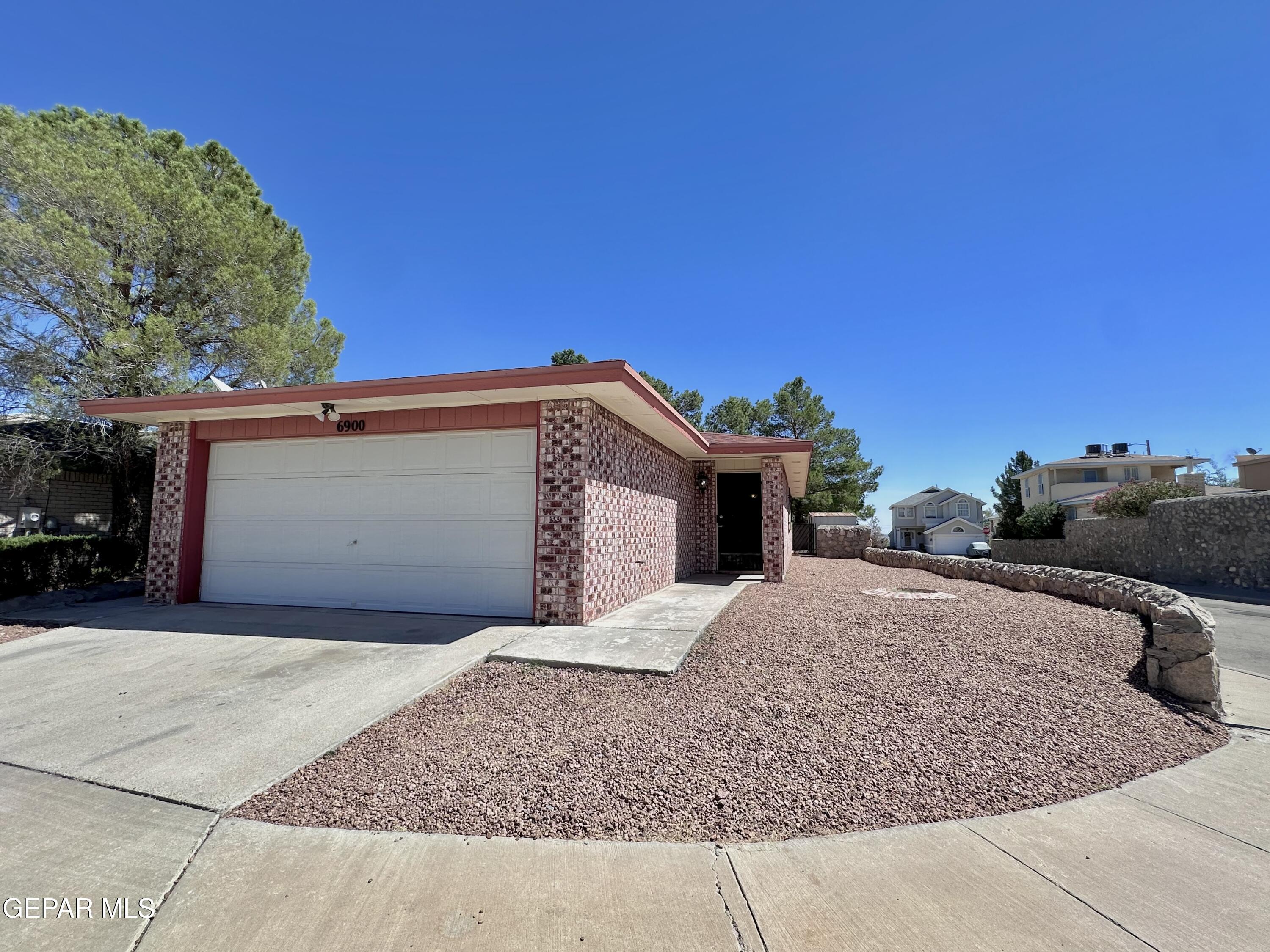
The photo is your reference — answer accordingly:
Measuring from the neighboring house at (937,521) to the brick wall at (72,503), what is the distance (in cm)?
4611

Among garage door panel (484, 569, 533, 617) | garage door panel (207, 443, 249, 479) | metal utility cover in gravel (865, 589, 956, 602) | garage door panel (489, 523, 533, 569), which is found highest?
garage door panel (207, 443, 249, 479)

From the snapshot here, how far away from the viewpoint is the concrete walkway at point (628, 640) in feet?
15.9

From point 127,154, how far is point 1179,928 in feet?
54.8

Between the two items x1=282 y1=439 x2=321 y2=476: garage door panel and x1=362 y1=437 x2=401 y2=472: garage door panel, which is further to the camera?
x1=282 y1=439 x2=321 y2=476: garage door panel

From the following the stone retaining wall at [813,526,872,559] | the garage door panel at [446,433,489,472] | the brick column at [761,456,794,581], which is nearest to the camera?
the garage door panel at [446,433,489,472]

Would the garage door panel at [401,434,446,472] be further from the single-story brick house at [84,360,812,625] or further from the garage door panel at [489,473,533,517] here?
the garage door panel at [489,473,533,517]

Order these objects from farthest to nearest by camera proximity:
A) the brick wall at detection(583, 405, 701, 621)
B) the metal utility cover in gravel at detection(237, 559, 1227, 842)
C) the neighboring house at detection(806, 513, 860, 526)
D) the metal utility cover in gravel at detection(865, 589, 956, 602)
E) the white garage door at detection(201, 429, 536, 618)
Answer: the neighboring house at detection(806, 513, 860, 526), the metal utility cover in gravel at detection(865, 589, 956, 602), the white garage door at detection(201, 429, 536, 618), the brick wall at detection(583, 405, 701, 621), the metal utility cover in gravel at detection(237, 559, 1227, 842)

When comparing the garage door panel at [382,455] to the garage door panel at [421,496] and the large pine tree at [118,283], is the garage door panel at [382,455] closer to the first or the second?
the garage door panel at [421,496]

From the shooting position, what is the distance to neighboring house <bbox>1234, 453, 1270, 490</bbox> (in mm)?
22484

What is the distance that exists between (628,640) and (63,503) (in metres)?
13.9

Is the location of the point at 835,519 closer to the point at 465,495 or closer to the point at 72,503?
the point at 465,495

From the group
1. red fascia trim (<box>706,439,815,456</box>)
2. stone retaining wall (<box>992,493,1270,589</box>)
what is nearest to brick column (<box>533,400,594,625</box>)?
red fascia trim (<box>706,439,815,456</box>)

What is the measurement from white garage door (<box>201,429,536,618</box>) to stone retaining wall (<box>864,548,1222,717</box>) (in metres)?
6.00

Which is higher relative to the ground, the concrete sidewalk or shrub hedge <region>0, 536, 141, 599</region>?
shrub hedge <region>0, 536, 141, 599</region>
